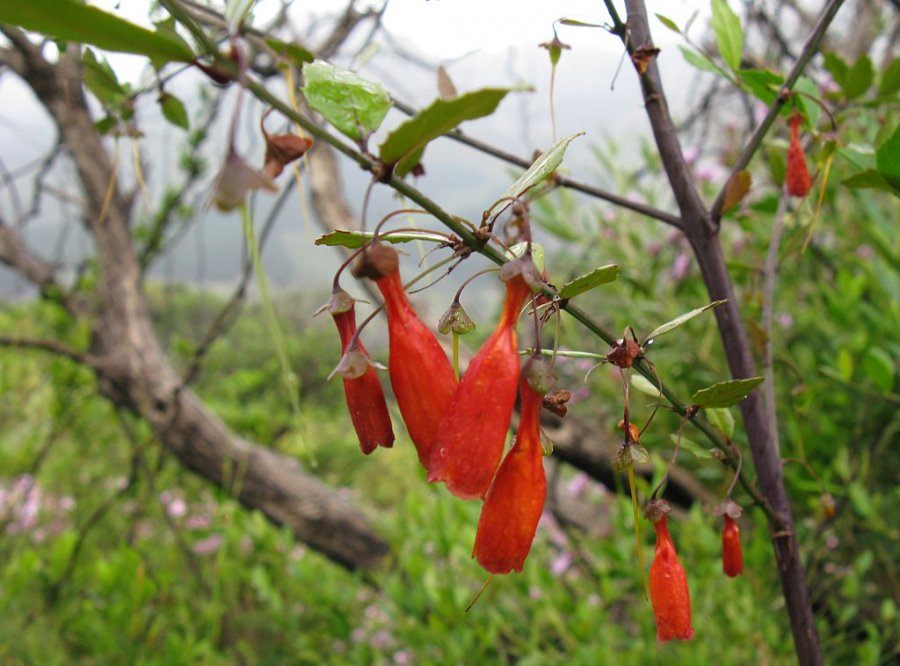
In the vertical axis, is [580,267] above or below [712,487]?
above

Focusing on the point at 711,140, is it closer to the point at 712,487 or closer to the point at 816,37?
the point at 712,487

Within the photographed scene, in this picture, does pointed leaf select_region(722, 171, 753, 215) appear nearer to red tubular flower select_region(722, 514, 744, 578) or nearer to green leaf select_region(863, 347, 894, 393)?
red tubular flower select_region(722, 514, 744, 578)

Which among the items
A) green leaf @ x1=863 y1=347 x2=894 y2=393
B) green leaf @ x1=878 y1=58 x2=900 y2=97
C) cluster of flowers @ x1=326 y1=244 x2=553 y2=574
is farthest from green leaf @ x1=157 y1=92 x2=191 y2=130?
green leaf @ x1=863 y1=347 x2=894 y2=393

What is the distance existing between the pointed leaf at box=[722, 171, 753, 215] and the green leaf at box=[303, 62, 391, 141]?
22 centimetres

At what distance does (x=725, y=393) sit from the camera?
0.95 feet

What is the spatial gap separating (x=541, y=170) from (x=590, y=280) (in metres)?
0.04

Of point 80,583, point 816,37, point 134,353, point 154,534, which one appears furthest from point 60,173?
point 816,37

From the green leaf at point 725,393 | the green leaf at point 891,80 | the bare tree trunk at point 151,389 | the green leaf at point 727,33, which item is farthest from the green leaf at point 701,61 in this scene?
the bare tree trunk at point 151,389

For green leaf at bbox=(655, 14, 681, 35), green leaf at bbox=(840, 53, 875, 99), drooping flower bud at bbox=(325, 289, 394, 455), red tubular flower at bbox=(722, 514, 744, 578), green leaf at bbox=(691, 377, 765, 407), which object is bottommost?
red tubular flower at bbox=(722, 514, 744, 578)

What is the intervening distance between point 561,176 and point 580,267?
39.9 inches

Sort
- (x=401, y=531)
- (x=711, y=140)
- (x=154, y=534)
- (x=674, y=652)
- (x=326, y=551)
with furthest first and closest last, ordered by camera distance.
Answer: (x=711, y=140), (x=154, y=534), (x=326, y=551), (x=401, y=531), (x=674, y=652)

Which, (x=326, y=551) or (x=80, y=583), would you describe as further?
(x=80, y=583)

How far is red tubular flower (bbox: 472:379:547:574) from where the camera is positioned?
23cm

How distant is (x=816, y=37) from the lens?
1.18 ft
